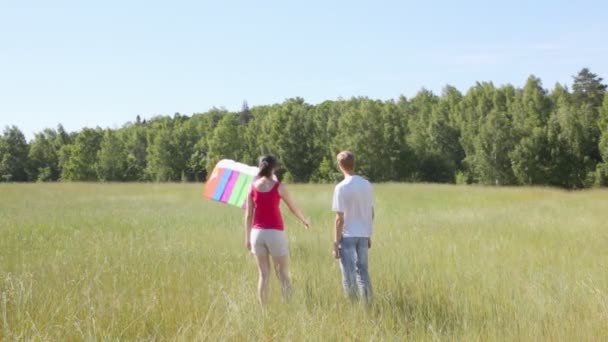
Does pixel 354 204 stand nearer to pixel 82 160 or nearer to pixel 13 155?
pixel 82 160

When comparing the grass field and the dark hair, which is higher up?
the dark hair

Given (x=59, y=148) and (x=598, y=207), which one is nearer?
(x=598, y=207)

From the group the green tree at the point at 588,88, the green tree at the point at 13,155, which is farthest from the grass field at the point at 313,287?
the green tree at the point at 13,155

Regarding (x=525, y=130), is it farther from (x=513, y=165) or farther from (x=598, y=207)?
(x=598, y=207)

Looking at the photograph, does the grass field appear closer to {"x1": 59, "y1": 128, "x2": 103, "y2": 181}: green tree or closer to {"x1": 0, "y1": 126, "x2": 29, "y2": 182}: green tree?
{"x1": 59, "y1": 128, "x2": 103, "y2": 181}: green tree

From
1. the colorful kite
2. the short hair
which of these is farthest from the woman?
the colorful kite

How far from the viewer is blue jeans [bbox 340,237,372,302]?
20.0 ft

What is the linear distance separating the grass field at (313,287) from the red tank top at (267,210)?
788 mm

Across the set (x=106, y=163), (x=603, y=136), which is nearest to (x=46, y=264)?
(x=603, y=136)

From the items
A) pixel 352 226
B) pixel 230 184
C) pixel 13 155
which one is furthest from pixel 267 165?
pixel 13 155

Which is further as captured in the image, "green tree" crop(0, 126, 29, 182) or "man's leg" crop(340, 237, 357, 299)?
"green tree" crop(0, 126, 29, 182)

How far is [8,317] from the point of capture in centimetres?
488

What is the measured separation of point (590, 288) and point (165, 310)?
4585 mm

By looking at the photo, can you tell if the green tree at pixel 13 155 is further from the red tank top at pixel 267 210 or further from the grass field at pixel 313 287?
the red tank top at pixel 267 210
